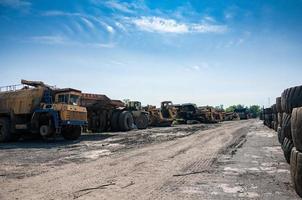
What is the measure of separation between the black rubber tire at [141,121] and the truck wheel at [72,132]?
32.4ft

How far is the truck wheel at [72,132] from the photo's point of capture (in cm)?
1734

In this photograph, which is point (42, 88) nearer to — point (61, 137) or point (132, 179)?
point (61, 137)

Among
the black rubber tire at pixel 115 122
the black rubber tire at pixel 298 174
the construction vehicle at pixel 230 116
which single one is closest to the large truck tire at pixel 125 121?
the black rubber tire at pixel 115 122

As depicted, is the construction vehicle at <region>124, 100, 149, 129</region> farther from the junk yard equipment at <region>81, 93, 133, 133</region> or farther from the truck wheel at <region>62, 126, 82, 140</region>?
the truck wheel at <region>62, 126, 82, 140</region>

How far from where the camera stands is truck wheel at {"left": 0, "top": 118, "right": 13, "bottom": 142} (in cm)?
1694

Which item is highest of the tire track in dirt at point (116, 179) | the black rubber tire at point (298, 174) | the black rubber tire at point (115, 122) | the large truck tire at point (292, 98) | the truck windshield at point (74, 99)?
the truck windshield at point (74, 99)

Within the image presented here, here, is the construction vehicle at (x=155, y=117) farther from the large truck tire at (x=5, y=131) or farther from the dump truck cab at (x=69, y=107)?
the large truck tire at (x=5, y=131)

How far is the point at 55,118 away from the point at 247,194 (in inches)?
470

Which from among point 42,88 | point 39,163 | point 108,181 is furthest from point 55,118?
point 108,181

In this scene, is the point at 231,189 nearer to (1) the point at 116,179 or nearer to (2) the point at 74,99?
(1) the point at 116,179

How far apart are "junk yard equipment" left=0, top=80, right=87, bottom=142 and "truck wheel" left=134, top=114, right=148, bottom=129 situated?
1004cm

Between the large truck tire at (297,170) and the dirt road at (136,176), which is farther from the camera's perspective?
the dirt road at (136,176)

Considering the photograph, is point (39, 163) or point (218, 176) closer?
point (218, 176)

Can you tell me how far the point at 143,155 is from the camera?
10.5 m
